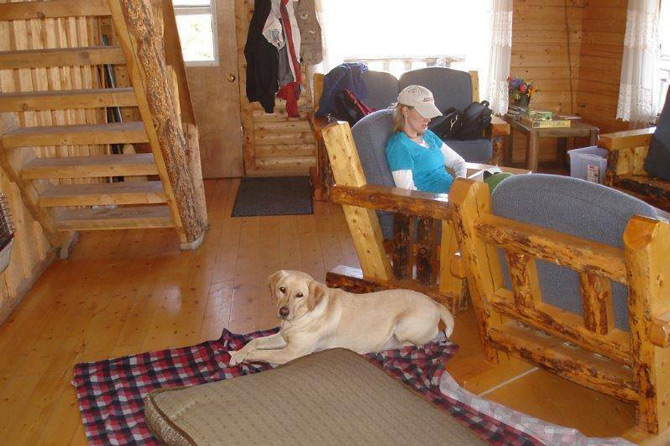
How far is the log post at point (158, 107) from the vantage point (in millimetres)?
3090

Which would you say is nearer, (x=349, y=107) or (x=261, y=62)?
(x=349, y=107)

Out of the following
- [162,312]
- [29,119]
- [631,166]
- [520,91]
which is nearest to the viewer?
[162,312]

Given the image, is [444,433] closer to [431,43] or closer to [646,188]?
[646,188]

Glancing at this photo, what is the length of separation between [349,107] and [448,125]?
71 cm

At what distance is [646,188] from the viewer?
13.5 feet

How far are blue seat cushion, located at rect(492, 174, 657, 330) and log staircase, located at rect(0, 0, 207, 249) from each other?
1.80 metres

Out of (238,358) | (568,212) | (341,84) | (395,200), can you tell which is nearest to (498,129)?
(341,84)

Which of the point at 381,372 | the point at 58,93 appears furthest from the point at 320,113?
the point at 381,372

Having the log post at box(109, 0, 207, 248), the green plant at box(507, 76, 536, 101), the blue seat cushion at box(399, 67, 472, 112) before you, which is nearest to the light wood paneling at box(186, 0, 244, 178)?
the blue seat cushion at box(399, 67, 472, 112)

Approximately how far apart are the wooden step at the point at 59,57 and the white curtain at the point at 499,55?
3.70m

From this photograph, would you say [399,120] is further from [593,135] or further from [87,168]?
[593,135]

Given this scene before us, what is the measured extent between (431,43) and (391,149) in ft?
10.4

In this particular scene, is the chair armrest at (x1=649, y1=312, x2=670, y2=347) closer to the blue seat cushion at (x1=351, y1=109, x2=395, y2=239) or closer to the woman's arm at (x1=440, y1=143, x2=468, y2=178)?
the blue seat cushion at (x1=351, y1=109, x2=395, y2=239)

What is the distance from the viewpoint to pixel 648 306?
6.44 ft
